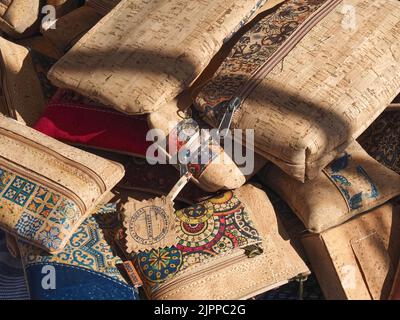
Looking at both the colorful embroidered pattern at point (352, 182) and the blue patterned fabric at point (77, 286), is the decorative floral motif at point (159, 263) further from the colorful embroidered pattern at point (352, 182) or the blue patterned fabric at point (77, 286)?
the colorful embroidered pattern at point (352, 182)

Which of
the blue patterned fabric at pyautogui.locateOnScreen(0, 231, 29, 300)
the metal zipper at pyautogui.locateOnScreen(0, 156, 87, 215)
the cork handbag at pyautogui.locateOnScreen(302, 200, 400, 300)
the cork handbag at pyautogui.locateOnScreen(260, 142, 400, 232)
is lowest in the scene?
the blue patterned fabric at pyautogui.locateOnScreen(0, 231, 29, 300)

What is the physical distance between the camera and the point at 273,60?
3.49 metres

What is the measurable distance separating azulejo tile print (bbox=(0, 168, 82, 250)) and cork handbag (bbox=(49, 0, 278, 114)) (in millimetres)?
519

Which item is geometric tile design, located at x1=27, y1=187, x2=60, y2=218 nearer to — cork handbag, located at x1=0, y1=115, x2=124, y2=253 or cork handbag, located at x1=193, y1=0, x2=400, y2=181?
cork handbag, located at x1=0, y1=115, x2=124, y2=253

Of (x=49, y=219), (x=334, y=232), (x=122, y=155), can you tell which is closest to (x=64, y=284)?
(x=49, y=219)

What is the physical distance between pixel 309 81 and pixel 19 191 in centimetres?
147

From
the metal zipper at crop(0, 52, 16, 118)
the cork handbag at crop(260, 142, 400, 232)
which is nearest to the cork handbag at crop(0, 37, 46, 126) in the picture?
the metal zipper at crop(0, 52, 16, 118)

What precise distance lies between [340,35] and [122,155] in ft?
4.20

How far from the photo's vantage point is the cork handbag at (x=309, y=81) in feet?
10.8

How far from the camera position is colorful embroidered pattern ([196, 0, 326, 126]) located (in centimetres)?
343

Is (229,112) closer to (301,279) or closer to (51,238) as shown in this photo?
(301,279)

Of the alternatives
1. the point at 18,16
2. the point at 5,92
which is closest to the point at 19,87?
the point at 5,92

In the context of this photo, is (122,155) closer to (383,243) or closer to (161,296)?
(161,296)

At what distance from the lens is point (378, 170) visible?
3.55m
